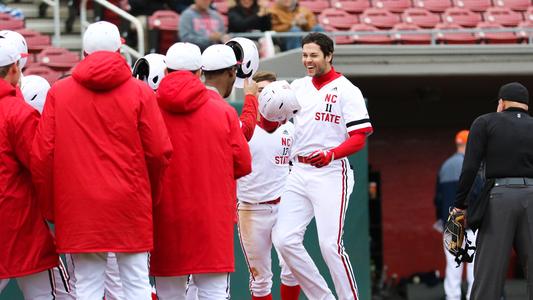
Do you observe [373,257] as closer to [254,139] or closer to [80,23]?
[80,23]

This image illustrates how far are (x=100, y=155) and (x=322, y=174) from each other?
2.33 meters

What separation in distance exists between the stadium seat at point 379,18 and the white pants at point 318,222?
733cm

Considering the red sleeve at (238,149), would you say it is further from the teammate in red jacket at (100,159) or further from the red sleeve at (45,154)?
the red sleeve at (45,154)

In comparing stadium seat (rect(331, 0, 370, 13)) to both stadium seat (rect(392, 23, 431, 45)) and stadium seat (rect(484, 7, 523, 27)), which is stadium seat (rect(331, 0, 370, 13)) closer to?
stadium seat (rect(392, 23, 431, 45))

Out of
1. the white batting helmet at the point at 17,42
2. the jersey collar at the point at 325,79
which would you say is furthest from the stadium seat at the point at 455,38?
the white batting helmet at the point at 17,42

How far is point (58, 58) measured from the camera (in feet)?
42.9

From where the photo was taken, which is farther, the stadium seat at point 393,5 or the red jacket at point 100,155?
the stadium seat at point 393,5

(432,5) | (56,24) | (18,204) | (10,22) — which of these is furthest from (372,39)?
(18,204)

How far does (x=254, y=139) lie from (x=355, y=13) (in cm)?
741

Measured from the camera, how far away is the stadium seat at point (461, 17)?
16.3 meters

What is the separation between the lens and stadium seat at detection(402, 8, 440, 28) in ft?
52.6

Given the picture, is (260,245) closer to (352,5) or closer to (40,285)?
(40,285)

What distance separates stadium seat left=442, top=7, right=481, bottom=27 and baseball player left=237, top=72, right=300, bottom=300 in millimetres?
7419

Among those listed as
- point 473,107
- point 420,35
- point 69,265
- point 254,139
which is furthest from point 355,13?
point 69,265
